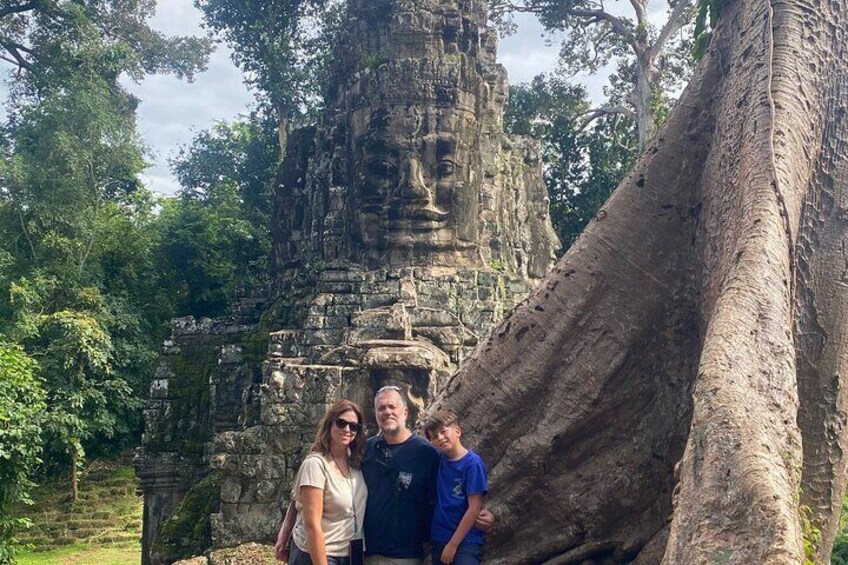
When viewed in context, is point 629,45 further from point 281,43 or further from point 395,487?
point 395,487

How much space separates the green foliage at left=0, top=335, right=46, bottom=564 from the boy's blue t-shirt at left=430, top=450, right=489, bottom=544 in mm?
7392

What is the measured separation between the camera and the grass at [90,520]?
13877mm

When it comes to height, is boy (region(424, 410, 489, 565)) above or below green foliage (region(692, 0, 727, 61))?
below

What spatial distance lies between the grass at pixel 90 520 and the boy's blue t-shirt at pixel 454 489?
1174 centimetres

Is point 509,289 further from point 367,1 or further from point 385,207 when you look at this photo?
point 367,1

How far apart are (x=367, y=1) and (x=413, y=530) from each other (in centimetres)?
1225

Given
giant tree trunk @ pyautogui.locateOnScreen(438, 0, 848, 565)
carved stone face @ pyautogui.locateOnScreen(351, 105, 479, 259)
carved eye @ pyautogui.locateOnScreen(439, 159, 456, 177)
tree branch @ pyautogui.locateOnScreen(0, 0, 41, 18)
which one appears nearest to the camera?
giant tree trunk @ pyautogui.locateOnScreen(438, 0, 848, 565)

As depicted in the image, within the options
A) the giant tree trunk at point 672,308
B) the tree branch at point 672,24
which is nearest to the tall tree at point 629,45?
the tree branch at point 672,24

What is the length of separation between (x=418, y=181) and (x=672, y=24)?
35.3ft

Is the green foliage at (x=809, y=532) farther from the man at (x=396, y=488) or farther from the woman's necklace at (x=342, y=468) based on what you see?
the woman's necklace at (x=342, y=468)

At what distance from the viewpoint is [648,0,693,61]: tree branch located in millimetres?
19641

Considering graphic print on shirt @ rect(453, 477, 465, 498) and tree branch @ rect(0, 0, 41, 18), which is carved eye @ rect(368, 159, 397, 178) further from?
tree branch @ rect(0, 0, 41, 18)

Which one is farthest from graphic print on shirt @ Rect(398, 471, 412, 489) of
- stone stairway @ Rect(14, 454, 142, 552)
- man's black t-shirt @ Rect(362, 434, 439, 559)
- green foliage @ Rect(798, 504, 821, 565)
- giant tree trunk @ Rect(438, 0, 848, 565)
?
stone stairway @ Rect(14, 454, 142, 552)

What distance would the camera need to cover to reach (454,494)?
2928 millimetres
